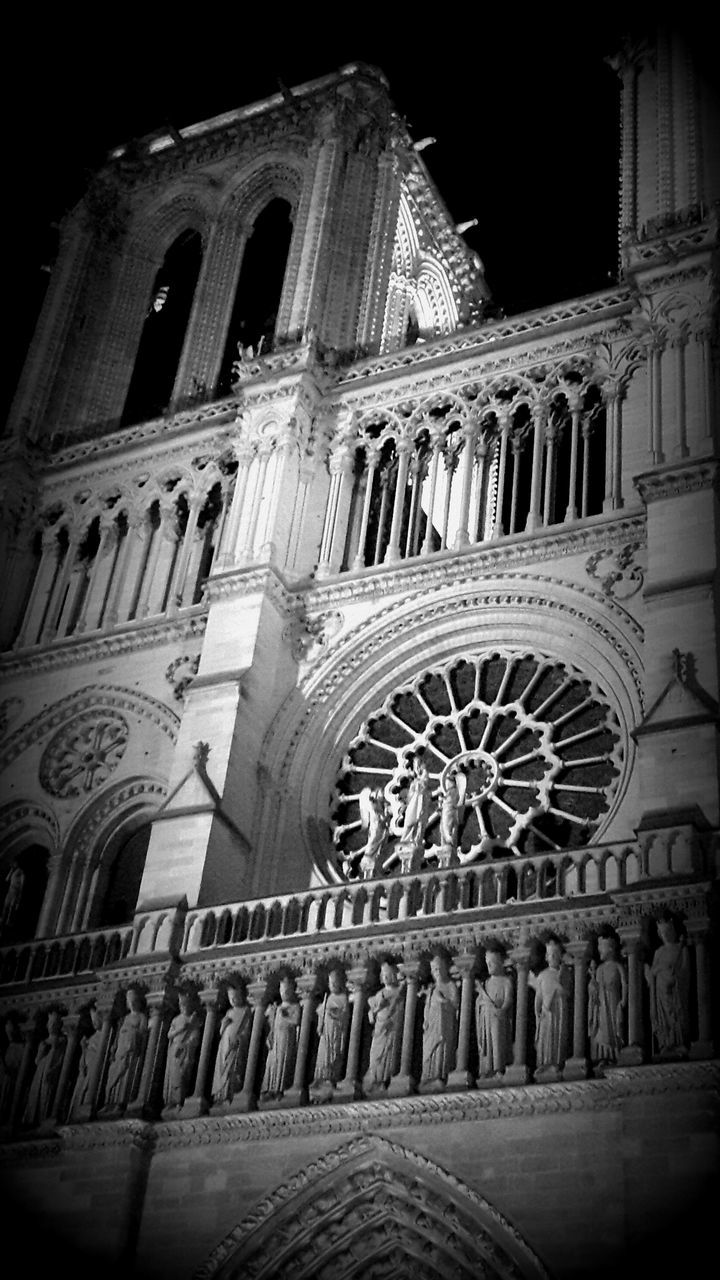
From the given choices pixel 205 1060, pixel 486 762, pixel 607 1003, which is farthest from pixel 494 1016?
pixel 486 762

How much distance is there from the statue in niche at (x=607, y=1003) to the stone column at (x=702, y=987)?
0.58 meters

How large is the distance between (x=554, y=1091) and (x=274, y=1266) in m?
2.56

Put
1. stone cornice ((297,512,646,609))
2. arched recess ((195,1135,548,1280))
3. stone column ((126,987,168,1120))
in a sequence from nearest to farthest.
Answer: arched recess ((195,1135,548,1280)), stone column ((126,987,168,1120)), stone cornice ((297,512,646,609))

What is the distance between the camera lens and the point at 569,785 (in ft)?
50.4

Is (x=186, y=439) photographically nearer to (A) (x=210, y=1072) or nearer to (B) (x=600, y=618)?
(B) (x=600, y=618)

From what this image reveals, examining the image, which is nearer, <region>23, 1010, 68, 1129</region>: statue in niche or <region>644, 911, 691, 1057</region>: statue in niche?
<region>644, 911, 691, 1057</region>: statue in niche

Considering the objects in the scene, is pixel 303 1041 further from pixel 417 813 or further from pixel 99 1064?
pixel 417 813

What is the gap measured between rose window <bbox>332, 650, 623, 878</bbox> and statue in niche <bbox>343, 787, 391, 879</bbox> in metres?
0.03

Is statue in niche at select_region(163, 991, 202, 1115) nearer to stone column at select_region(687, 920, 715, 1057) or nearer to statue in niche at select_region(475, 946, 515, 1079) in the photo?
statue in niche at select_region(475, 946, 515, 1079)

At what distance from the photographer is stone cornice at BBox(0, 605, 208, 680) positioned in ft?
59.6

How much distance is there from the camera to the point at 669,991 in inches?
476

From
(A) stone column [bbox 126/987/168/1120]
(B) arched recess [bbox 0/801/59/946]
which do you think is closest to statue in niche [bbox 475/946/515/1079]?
(A) stone column [bbox 126/987/168/1120]

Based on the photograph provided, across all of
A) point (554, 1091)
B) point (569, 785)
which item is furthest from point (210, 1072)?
point (569, 785)

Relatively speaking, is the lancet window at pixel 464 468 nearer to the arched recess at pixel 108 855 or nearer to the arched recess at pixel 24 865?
the arched recess at pixel 108 855
